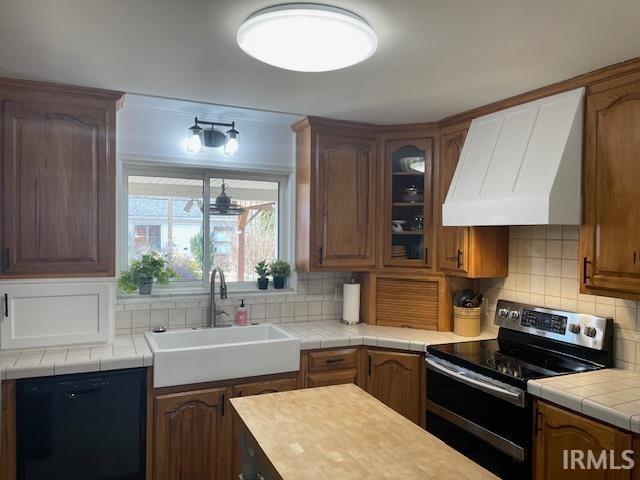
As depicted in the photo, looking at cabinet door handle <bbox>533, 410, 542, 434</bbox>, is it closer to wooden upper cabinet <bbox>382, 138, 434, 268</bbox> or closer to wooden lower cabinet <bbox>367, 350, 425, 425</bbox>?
wooden lower cabinet <bbox>367, 350, 425, 425</bbox>

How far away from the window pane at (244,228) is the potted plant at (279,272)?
0.13 m

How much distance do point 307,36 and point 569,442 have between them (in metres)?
1.94

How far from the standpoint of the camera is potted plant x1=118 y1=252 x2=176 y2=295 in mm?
2955

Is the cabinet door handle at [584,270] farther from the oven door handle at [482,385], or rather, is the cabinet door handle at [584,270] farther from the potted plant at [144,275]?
the potted plant at [144,275]

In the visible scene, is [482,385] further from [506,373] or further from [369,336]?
[369,336]

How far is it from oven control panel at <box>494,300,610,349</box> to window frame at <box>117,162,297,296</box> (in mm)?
1482

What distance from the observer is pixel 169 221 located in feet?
10.4

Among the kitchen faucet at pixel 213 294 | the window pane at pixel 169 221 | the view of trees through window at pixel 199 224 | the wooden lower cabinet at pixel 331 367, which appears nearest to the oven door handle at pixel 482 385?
the wooden lower cabinet at pixel 331 367

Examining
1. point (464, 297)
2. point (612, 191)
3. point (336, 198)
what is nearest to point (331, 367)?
point (464, 297)

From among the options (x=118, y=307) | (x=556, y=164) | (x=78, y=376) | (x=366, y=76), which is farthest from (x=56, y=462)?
(x=556, y=164)

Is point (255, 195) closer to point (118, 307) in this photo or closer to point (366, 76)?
point (118, 307)

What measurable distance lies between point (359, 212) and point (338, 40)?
1.68 m

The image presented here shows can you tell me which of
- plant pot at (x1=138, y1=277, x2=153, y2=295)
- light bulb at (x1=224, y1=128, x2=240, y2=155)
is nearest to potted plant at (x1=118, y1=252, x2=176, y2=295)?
plant pot at (x1=138, y1=277, x2=153, y2=295)

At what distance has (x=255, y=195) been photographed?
11.3 ft
